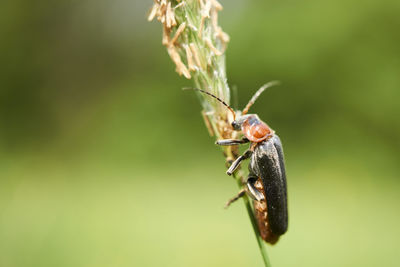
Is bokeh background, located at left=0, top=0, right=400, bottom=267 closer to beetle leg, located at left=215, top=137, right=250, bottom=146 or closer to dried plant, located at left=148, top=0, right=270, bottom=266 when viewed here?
beetle leg, located at left=215, top=137, right=250, bottom=146

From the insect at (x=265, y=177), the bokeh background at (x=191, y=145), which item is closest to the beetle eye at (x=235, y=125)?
the insect at (x=265, y=177)

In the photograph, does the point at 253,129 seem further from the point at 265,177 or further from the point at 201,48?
the point at 201,48

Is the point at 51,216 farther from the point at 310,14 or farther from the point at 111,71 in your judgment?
the point at 111,71

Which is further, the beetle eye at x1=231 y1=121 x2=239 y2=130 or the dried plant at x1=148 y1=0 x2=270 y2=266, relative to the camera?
the beetle eye at x1=231 y1=121 x2=239 y2=130

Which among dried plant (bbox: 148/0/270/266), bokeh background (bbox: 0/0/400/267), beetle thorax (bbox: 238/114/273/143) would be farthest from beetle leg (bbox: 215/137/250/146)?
bokeh background (bbox: 0/0/400/267)

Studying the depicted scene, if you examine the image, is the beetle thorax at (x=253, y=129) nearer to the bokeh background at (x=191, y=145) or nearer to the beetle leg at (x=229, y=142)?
the beetle leg at (x=229, y=142)

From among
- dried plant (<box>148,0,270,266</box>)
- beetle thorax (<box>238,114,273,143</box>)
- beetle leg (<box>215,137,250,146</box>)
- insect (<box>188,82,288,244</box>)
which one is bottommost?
insect (<box>188,82,288,244</box>)

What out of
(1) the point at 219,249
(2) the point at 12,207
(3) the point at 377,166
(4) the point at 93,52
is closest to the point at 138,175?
(2) the point at 12,207
